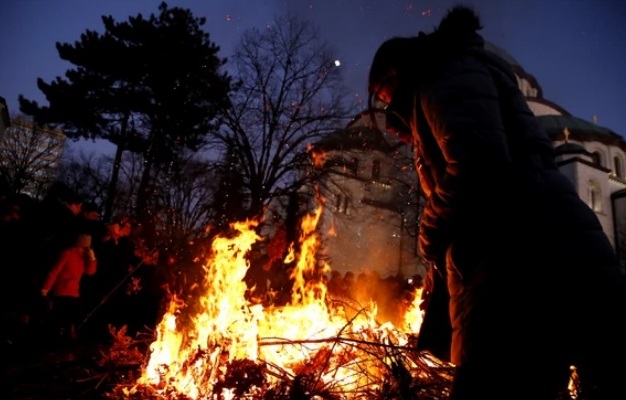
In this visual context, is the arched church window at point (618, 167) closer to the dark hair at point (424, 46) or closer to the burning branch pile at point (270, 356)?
the burning branch pile at point (270, 356)

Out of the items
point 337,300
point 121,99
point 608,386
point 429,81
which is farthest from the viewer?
point 121,99

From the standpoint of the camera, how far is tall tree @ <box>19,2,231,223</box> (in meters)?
21.4

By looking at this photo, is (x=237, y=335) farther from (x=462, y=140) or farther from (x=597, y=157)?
(x=597, y=157)

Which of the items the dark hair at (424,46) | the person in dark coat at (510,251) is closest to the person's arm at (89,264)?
the dark hair at (424,46)

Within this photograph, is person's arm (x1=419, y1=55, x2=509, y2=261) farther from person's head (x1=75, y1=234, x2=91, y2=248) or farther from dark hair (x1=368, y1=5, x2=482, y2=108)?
person's head (x1=75, y1=234, x2=91, y2=248)

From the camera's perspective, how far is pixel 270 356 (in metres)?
4.29

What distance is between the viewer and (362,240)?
1499 inches

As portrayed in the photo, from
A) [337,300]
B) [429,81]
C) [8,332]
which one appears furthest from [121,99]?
[429,81]

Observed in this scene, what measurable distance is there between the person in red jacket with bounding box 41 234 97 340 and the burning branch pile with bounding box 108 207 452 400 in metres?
3.50

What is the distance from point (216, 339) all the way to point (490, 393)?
3077mm

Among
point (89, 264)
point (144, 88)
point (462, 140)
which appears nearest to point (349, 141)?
point (144, 88)

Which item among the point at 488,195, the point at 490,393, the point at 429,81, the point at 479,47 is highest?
the point at 479,47

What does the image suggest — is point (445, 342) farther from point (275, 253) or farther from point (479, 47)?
point (275, 253)

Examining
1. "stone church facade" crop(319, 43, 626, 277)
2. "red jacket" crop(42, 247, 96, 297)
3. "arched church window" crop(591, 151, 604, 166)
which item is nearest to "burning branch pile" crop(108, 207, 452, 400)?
"red jacket" crop(42, 247, 96, 297)
